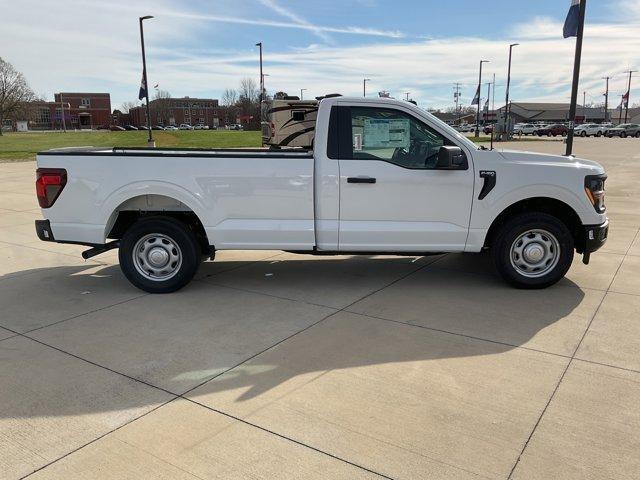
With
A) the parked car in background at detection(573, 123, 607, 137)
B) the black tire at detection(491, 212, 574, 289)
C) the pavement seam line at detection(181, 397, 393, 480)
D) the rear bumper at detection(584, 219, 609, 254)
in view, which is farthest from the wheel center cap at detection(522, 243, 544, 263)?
the parked car in background at detection(573, 123, 607, 137)

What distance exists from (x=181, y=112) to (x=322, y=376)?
154449 millimetres

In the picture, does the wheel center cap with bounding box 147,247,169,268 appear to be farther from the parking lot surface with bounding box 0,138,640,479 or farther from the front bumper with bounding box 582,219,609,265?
the front bumper with bounding box 582,219,609,265

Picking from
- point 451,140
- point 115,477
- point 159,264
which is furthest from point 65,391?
point 451,140

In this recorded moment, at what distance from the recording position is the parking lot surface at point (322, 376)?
9.39ft

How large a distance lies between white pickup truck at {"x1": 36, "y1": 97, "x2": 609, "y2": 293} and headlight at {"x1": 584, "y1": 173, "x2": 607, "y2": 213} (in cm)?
1

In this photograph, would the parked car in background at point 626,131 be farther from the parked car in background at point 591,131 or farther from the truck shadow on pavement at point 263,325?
the truck shadow on pavement at point 263,325

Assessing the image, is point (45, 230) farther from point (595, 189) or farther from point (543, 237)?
point (595, 189)

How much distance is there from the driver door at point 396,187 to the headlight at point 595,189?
1.20 meters

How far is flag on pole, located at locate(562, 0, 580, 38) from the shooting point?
11.9 m

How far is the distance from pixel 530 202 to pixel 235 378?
11.8ft

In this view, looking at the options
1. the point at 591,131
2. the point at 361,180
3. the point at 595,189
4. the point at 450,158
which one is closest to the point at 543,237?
the point at 595,189

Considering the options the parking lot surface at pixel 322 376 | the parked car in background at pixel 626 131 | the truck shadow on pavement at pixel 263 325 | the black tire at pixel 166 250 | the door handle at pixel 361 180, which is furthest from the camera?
the parked car in background at pixel 626 131

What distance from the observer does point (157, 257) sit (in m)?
5.61

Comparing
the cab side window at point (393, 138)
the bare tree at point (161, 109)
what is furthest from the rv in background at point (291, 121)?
the bare tree at point (161, 109)
